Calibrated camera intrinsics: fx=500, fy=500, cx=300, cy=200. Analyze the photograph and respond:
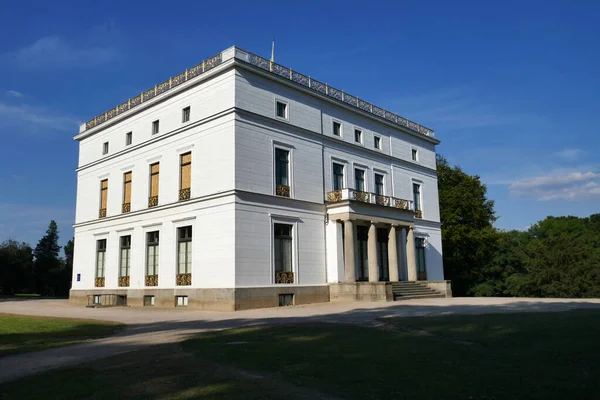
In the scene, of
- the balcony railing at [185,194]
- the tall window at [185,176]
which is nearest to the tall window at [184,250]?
the balcony railing at [185,194]

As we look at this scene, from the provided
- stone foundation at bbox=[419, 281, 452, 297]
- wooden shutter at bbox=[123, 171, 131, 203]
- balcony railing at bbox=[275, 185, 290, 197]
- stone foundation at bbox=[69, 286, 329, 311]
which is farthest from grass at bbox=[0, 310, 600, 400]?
wooden shutter at bbox=[123, 171, 131, 203]

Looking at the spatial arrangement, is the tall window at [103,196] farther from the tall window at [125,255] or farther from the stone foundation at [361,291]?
the stone foundation at [361,291]

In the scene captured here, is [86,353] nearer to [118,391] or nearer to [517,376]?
[118,391]

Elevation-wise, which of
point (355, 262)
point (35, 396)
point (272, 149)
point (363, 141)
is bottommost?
point (35, 396)

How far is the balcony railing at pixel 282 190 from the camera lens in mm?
29797

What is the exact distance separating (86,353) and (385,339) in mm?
7149

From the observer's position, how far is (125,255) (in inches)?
1363

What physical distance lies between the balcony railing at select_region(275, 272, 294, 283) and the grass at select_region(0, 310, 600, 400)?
1494 cm

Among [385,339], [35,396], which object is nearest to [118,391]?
[35,396]

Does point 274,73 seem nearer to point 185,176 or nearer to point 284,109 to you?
point 284,109

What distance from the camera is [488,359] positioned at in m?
9.42

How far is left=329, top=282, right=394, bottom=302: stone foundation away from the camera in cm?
2864

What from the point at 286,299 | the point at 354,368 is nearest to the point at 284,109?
the point at 286,299

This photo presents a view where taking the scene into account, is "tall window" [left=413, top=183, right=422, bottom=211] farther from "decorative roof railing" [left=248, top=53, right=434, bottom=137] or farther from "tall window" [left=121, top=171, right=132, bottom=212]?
"tall window" [left=121, top=171, right=132, bottom=212]
